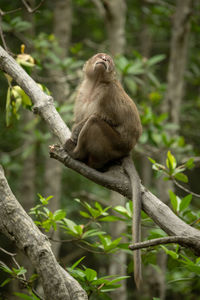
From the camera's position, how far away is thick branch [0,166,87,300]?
7.57 feet

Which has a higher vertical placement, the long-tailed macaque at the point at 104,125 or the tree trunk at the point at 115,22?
the tree trunk at the point at 115,22

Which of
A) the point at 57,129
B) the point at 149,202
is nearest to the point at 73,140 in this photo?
the point at 57,129

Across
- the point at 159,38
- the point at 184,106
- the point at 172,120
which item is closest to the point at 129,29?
the point at 159,38

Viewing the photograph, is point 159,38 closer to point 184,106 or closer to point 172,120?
point 184,106

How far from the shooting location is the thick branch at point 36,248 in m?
2.31

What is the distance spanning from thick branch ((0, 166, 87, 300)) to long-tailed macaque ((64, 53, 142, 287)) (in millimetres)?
1012

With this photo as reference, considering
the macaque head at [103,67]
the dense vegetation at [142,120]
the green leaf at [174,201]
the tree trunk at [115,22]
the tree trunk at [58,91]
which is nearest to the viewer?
the green leaf at [174,201]

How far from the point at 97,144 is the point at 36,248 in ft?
4.95

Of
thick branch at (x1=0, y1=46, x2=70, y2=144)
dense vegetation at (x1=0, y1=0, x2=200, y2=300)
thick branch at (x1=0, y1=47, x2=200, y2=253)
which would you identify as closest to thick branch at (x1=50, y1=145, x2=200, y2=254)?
thick branch at (x1=0, y1=47, x2=200, y2=253)

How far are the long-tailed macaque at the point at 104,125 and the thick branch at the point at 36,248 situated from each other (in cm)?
101

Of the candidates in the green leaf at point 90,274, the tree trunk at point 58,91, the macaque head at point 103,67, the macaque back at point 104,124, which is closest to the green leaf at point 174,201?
the macaque back at point 104,124

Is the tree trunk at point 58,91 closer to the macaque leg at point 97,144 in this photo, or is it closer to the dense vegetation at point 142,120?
the dense vegetation at point 142,120

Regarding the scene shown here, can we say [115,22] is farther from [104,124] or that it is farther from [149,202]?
[149,202]

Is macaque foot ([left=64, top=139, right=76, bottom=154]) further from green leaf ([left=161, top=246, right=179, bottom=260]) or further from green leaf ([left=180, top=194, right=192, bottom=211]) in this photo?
green leaf ([left=161, top=246, right=179, bottom=260])
